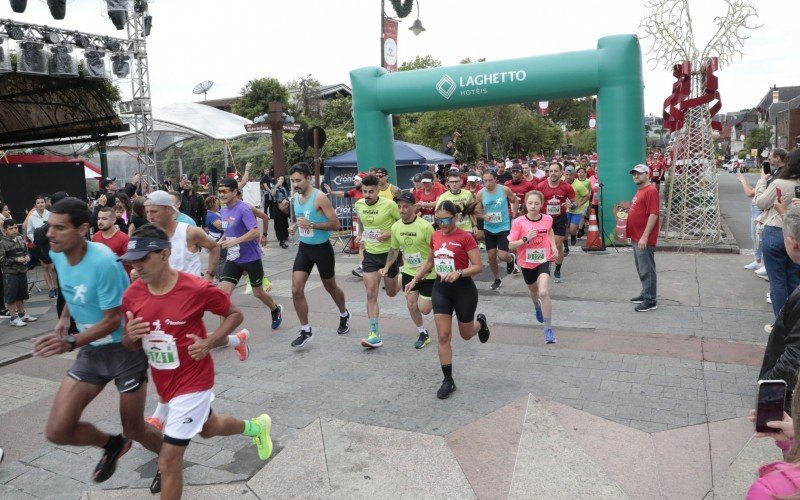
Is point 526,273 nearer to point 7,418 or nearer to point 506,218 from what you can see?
point 506,218

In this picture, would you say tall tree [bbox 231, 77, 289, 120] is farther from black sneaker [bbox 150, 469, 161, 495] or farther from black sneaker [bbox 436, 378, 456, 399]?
black sneaker [bbox 150, 469, 161, 495]

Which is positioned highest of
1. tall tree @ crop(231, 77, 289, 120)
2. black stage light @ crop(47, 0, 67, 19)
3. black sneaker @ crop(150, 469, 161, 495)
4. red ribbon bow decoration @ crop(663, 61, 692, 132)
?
tall tree @ crop(231, 77, 289, 120)

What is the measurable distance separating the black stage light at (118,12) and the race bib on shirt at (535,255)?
12626 millimetres

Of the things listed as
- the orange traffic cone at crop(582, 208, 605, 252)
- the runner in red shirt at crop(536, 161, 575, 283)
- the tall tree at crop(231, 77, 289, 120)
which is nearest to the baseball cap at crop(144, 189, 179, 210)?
the runner in red shirt at crop(536, 161, 575, 283)

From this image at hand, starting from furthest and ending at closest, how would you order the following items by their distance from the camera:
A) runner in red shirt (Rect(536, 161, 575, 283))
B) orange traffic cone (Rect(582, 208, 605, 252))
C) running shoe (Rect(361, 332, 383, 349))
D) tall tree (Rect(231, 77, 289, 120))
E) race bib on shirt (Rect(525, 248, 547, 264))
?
tall tree (Rect(231, 77, 289, 120)) → orange traffic cone (Rect(582, 208, 605, 252)) → runner in red shirt (Rect(536, 161, 575, 283)) → race bib on shirt (Rect(525, 248, 547, 264)) → running shoe (Rect(361, 332, 383, 349))

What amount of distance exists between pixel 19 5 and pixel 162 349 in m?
12.7

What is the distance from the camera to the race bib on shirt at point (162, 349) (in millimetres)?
3219

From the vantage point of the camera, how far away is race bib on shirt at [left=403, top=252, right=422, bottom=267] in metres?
6.20

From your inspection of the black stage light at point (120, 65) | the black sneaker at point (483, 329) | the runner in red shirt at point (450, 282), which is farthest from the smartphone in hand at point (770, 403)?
the black stage light at point (120, 65)

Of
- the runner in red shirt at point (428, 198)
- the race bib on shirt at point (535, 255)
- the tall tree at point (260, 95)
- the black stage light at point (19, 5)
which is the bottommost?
the race bib on shirt at point (535, 255)

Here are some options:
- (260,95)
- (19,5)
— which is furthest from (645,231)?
(260,95)

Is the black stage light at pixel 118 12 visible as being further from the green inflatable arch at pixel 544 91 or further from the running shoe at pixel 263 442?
the running shoe at pixel 263 442

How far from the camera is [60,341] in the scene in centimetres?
342

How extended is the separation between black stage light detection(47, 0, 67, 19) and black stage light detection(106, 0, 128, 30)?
1150 mm
